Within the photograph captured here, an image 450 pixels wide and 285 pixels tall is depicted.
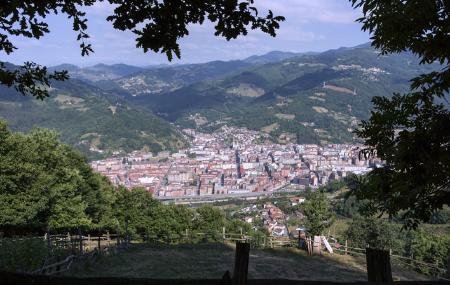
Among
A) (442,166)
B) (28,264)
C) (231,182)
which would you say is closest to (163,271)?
(28,264)

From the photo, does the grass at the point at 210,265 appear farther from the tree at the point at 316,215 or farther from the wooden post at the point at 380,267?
the wooden post at the point at 380,267

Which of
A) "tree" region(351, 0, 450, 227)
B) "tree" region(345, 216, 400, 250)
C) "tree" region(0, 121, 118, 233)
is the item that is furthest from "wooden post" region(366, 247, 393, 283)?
"tree" region(345, 216, 400, 250)

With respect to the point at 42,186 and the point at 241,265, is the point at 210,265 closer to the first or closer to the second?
the point at 42,186

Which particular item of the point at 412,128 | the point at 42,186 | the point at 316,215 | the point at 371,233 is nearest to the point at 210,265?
the point at 42,186

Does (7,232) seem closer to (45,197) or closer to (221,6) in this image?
(45,197)

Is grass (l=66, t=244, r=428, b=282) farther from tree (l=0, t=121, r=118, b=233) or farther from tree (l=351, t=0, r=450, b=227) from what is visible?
tree (l=351, t=0, r=450, b=227)

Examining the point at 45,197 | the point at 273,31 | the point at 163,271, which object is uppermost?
the point at 273,31
